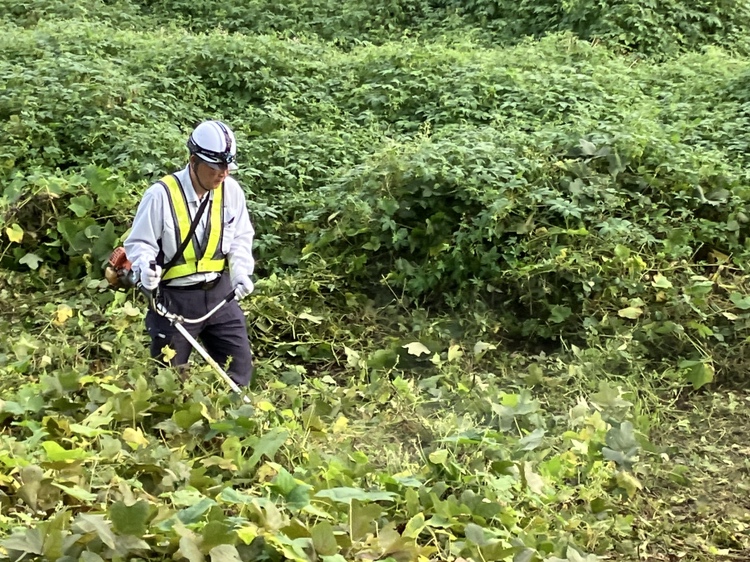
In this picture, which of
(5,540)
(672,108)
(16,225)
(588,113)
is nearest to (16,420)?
(5,540)

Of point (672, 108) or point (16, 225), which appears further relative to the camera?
point (672, 108)

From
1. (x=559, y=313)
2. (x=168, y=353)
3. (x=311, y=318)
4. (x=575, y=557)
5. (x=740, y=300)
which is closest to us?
(x=575, y=557)

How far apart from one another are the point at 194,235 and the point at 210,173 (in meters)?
0.32

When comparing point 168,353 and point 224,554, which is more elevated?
point 224,554

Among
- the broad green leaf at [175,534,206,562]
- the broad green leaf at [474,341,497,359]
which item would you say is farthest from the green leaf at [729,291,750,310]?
the broad green leaf at [175,534,206,562]

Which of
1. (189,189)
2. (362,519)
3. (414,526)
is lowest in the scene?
(414,526)

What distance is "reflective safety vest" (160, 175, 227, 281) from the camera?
143 inches

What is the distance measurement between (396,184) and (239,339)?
1.83m

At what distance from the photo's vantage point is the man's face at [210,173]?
3553mm

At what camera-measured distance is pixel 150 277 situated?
11.6 feet

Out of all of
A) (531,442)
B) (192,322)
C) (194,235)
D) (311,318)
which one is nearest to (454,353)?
(311,318)

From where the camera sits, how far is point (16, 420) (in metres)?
3.07

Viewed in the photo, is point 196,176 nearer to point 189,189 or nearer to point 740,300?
point 189,189

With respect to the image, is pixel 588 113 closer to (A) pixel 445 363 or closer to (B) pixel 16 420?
(A) pixel 445 363
